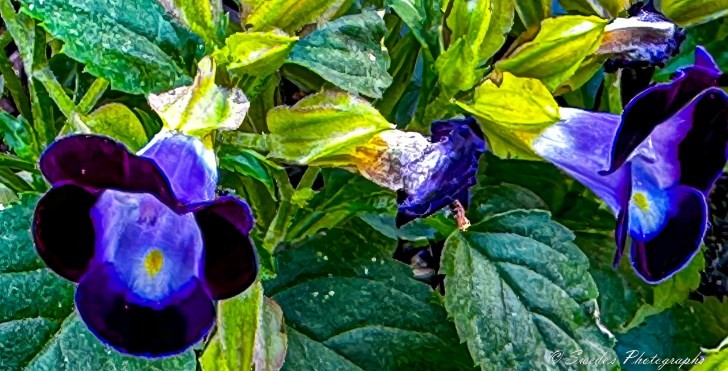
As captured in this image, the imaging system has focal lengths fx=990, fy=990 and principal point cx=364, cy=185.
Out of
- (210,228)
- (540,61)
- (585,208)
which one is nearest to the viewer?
(210,228)

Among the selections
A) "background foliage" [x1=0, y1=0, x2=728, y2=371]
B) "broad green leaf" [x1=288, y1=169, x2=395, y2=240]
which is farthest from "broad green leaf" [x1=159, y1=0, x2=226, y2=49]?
"broad green leaf" [x1=288, y1=169, x2=395, y2=240]

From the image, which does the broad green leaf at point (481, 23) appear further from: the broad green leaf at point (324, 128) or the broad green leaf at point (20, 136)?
the broad green leaf at point (20, 136)

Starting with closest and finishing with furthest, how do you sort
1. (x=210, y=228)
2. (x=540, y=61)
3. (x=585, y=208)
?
(x=210, y=228) → (x=540, y=61) → (x=585, y=208)

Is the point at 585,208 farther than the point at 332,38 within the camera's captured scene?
Yes

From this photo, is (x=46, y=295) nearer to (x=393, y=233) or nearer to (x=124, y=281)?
(x=124, y=281)

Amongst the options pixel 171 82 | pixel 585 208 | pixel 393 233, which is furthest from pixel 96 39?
pixel 585 208

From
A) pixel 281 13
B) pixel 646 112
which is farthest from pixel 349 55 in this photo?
pixel 646 112

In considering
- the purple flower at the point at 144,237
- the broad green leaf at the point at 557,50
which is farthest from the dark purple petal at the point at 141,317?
the broad green leaf at the point at 557,50

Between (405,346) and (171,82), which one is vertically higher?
(171,82)
